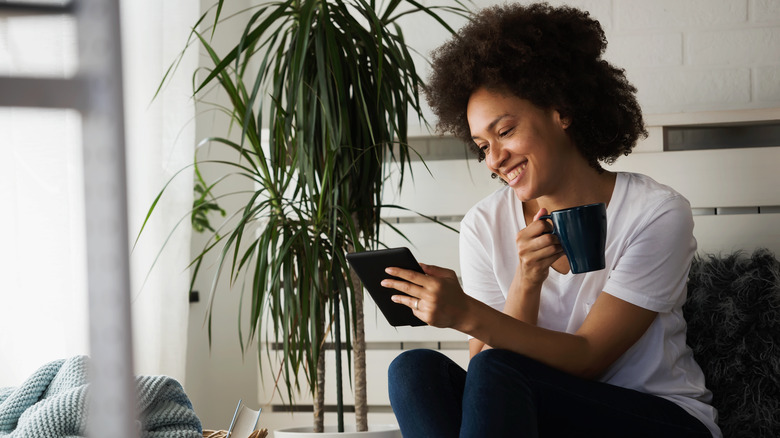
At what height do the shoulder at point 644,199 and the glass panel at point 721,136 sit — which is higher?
the glass panel at point 721,136

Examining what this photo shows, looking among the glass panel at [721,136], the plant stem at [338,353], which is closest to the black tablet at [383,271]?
the plant stem at [338,353]

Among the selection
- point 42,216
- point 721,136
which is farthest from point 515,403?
point 721,136

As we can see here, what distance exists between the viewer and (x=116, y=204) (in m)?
0.33

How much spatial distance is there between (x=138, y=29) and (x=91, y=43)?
1922mm

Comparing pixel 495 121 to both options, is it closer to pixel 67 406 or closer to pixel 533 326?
pixel 533 326

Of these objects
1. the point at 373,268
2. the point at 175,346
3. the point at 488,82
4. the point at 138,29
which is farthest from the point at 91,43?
the point at 175,346

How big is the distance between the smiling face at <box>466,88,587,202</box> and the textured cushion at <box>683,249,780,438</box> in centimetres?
47

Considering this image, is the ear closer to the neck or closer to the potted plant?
the neck

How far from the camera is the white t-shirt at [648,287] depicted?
1362 millimetres

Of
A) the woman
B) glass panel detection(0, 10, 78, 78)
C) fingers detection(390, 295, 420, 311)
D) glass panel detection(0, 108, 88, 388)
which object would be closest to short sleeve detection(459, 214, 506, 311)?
the woman

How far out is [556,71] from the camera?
147 centimetres

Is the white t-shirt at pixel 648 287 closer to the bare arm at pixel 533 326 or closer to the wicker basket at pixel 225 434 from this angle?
the bare arm at pixel 533 326

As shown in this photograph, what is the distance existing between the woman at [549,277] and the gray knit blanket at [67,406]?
0.45 metres

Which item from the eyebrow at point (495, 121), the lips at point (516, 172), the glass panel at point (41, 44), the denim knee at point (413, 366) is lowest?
the denim knee at point (413, 366)
